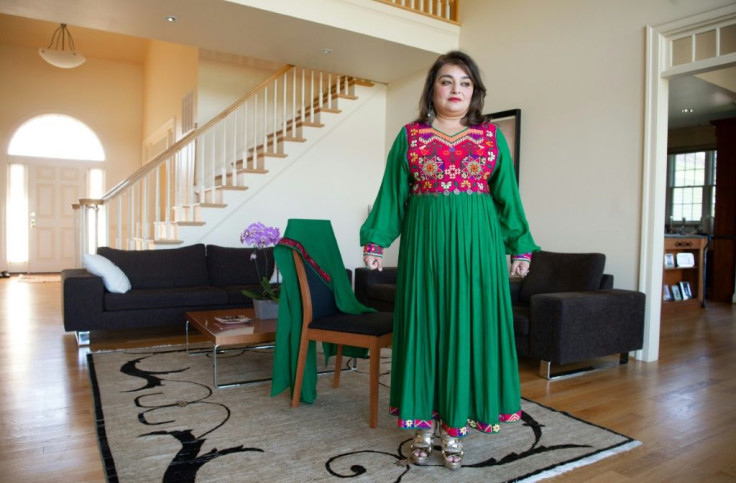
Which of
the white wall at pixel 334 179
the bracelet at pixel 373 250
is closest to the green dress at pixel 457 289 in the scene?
the bracelet at pixel 373 250

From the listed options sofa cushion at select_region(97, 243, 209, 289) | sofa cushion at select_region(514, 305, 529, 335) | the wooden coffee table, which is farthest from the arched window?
sofa cushion at select_region(514, 305, 529, 335)

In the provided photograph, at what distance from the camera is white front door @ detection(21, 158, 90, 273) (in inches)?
384

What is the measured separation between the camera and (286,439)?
234 centimetres

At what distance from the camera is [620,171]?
411 centimetres

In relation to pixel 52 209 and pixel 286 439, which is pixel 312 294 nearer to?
pixel 286 439

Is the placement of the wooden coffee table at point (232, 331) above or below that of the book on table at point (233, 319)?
below

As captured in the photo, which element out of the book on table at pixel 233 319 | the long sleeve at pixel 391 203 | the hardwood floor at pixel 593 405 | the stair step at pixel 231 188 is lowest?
the hardwood floor at pixel 593 405

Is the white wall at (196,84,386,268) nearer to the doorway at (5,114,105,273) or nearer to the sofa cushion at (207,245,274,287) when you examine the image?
the sofa cushion at (207,245,274,287)

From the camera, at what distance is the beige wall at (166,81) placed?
24.8 feet

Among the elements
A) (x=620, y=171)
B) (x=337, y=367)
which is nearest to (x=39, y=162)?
(x=337, y=367)

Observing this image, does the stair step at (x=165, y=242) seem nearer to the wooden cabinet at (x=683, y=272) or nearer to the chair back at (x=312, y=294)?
the chair back at (x=312, y=294)

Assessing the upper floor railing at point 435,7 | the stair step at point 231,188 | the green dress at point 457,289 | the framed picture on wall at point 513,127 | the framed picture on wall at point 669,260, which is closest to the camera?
the green dress at point 457,289

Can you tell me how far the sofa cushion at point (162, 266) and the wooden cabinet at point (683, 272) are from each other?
5.25 m

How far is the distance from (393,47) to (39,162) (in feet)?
24.8
